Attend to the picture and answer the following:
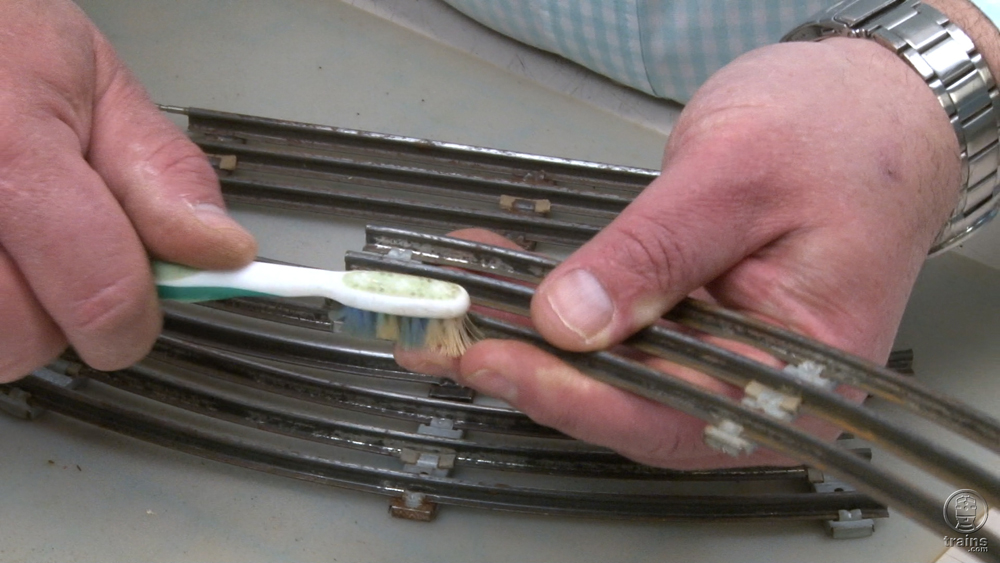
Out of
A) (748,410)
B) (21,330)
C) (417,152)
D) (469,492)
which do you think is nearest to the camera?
(748,410)

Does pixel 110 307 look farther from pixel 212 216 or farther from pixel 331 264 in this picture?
pixel 331 264

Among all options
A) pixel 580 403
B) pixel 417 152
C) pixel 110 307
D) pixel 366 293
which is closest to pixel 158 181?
pixel 110 307

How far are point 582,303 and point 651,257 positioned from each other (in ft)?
0.32

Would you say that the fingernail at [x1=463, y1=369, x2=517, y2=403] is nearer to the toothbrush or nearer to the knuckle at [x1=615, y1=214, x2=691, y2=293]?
the toothbrush

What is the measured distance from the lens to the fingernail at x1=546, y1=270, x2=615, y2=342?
0.86 meters

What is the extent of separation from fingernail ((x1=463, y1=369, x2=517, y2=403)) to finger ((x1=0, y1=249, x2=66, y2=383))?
557 millimetres

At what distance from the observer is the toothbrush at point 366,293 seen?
2.87ft

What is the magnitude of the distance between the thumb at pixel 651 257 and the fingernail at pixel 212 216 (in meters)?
0.40

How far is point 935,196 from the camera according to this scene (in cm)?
101

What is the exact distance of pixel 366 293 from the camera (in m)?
0.87

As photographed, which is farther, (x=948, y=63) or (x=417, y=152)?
(x=417, y=152)

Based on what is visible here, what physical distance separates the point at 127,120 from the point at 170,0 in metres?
1.21

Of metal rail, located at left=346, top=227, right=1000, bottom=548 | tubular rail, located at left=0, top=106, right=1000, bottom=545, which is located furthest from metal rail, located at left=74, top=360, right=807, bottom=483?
metal rail, located at left=346, top=227, right=1000, bottom=548

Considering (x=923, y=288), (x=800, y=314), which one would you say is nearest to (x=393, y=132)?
(x=800, y=314)
